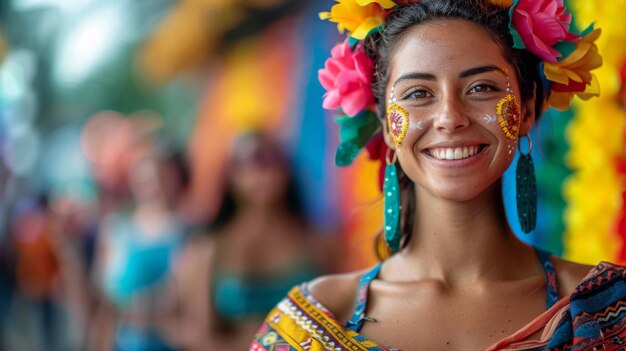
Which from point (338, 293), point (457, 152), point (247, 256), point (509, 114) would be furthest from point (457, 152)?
point (247, 256)

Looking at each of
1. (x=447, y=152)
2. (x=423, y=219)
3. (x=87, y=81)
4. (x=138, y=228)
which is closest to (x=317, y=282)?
(x=423, y=219)

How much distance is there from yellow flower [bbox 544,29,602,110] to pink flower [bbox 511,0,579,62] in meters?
0.04

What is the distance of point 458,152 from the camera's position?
1.93 metres

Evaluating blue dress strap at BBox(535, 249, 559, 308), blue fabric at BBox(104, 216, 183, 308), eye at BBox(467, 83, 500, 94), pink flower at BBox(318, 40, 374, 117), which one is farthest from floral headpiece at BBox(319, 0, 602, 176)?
blue fabric at BBox(104, 216, 183, 308)

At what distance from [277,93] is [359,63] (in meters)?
2.35

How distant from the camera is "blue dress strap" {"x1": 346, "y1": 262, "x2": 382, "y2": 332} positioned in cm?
208

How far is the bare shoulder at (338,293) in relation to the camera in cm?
215

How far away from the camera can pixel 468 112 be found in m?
1.94

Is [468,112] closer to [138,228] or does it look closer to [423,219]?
[423,219]

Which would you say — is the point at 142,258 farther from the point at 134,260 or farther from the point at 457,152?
the point at 457,152

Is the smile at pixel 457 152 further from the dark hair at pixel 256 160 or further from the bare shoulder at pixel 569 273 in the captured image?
the dark hair at pixel 256 160

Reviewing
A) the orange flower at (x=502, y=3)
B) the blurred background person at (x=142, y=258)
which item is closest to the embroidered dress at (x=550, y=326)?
the orange flower at (x=502, y=3)

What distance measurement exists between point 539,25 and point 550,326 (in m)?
0.67

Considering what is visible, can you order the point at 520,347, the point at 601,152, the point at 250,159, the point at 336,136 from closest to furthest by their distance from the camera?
the point at 520,347 < the point at 601,152 < the point at 336,136 < the point at 250,159
